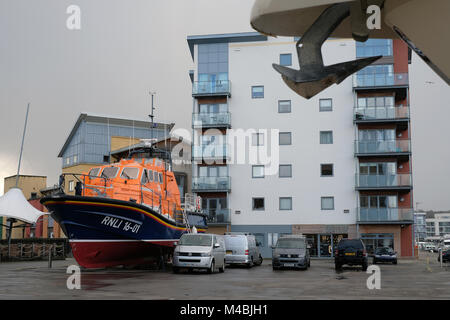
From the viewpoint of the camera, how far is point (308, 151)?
140ft

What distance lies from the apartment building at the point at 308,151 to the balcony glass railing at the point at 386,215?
8 centimetres

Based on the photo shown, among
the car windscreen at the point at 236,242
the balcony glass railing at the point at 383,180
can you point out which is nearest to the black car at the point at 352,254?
the car windscreen at the point at 236,242

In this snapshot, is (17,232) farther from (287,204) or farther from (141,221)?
(141,221)

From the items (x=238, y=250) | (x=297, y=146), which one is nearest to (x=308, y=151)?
(x=297, y=146)

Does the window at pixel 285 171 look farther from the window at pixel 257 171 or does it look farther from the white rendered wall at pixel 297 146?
the window at pixel 257 171

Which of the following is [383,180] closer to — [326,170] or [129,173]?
[326,170]

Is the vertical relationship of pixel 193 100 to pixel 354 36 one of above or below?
above

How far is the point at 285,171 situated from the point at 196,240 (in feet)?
76.5

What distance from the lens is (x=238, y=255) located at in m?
26.5

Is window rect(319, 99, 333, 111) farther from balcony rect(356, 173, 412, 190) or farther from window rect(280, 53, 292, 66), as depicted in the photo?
balcony rect(356, 173, 412, 190)

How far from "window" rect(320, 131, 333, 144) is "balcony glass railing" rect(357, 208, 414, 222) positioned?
647 centimetres

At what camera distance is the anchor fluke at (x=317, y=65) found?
371 cm
